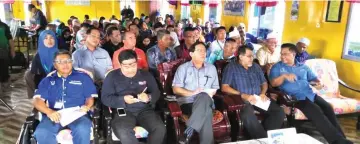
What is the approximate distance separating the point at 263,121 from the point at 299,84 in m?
0.66

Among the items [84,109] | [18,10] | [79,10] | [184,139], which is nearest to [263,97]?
[184,139]

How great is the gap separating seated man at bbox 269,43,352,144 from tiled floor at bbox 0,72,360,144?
407 millimetres

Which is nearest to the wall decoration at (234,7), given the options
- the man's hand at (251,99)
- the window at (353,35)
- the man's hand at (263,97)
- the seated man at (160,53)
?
the window at (353,35)

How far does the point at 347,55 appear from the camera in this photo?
454 cm

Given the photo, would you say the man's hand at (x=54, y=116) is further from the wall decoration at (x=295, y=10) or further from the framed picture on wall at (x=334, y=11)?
Answer: the wall decoration at (x=295, y=10)

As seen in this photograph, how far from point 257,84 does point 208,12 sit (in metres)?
7.27

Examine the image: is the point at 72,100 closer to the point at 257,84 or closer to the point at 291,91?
the point at 257,84

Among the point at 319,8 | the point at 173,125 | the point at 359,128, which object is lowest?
the point at 359,128

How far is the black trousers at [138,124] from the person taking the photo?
8.54 feet

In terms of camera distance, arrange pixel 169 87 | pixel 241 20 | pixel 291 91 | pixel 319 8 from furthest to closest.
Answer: pixel 241 20
pixel 319 8
pixel 291 91
pixel 169 87

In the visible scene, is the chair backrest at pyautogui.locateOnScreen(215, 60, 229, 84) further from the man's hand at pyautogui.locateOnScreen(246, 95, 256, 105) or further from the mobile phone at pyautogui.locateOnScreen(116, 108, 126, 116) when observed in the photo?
the mobile phone at pyautogui.locateOnScreen(116, 108, 126, 116)

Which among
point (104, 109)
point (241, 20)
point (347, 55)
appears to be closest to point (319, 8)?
point (347, 55)

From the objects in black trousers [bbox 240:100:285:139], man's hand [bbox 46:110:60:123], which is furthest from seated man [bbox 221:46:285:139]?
man's hand [bbox 46:110:60:123]

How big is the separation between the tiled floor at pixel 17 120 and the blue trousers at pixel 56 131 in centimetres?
106
